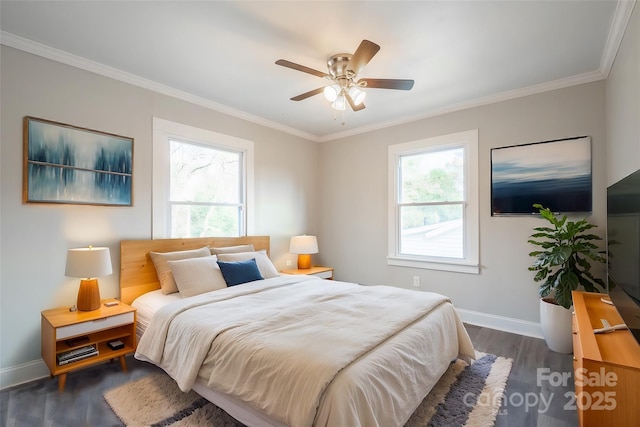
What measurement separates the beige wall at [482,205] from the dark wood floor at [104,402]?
790 mm

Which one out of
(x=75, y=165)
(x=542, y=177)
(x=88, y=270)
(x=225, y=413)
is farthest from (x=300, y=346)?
(x=542, y=177)

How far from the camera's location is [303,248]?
14.4ft

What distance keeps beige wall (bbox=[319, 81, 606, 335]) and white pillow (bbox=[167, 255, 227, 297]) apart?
2.30 meters

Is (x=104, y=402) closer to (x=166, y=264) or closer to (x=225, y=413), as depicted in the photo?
(x=225, y=413)

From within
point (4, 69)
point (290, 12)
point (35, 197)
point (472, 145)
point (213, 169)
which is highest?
point (290, 12)

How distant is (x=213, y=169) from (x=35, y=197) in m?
1.70

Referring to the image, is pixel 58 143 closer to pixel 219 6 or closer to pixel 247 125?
pixel 219 6

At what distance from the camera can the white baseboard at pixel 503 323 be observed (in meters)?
3.23

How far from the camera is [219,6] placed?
6.66ft

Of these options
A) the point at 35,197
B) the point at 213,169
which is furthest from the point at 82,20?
the point at 213,169

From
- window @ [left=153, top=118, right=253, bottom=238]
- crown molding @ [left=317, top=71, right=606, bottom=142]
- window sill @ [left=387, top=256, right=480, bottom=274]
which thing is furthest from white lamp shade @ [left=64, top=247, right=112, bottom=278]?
crown molding @ [left=317, top=71, right=606, bottom=142]

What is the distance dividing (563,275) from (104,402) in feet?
12.5

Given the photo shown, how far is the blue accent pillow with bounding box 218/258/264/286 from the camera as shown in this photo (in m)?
3.01

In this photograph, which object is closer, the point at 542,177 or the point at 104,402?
the point at 104,402
